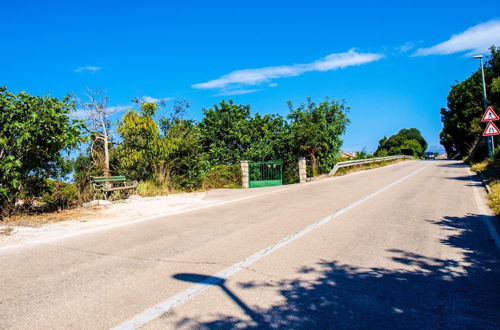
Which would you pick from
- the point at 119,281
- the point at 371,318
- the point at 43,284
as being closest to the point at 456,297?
the point at 371,318

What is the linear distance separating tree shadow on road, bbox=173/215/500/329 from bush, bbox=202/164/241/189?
42.1ft

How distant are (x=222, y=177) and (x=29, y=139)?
10.2 metres

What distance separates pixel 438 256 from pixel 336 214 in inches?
140

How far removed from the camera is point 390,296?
3.75 meters

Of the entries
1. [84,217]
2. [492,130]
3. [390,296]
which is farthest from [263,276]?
[492,130]

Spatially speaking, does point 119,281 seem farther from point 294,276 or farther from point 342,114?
point 342,114

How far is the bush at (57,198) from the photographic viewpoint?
10320mm

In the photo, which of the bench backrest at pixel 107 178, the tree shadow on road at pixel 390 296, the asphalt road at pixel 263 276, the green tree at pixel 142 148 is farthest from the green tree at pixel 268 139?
the tree shadow on road at pixel 390 296

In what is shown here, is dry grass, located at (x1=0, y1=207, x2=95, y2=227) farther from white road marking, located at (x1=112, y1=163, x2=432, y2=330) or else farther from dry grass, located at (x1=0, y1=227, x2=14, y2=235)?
white road marking, located at (x1=112, y1=163, x2=432, y2=330)

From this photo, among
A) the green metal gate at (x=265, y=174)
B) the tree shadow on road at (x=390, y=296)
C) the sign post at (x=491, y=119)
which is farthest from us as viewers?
the green metal gate at (x=265, y=174)

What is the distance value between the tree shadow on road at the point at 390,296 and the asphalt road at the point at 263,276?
1 centimetres

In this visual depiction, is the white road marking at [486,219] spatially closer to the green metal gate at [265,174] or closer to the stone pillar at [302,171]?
the stone pillar at [302,171]

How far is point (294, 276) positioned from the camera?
438 cm

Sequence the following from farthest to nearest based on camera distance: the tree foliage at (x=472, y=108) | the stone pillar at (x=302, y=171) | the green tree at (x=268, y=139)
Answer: the tree foliage at (x=472, y=108) < the green tree at (x=268, y=139) < the stone pillar at (x=302, y=171)
